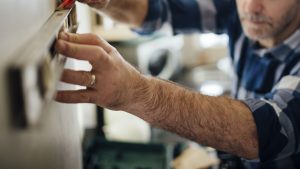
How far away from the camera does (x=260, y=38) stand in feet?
3.33

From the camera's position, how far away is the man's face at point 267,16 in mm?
943

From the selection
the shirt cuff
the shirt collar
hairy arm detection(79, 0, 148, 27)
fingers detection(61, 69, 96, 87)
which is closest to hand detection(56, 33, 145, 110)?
fingers detection(61, 69, 96, 87)

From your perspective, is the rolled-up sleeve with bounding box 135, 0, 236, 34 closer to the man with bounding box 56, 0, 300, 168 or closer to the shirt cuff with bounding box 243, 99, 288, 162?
the man with bounding box 56, 0, 300, 168

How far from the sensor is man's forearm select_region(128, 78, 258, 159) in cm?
66

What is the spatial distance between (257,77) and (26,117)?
0.86m

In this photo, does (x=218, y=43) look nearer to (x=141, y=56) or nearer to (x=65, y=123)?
(x=141, y=56)

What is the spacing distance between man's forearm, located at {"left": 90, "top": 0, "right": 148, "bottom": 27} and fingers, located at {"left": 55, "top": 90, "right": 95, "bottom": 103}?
468mm

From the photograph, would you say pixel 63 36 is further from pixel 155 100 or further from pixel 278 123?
pixel 278 123

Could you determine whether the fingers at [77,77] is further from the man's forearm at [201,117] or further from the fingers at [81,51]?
the man's forearm at [201,117]

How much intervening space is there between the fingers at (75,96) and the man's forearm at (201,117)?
0.34 ft

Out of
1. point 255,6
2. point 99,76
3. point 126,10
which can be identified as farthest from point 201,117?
point 126,10

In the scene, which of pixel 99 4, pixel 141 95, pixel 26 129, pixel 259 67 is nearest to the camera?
pixel 26 129

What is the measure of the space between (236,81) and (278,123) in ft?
1.51

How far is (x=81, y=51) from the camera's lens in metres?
0.49
